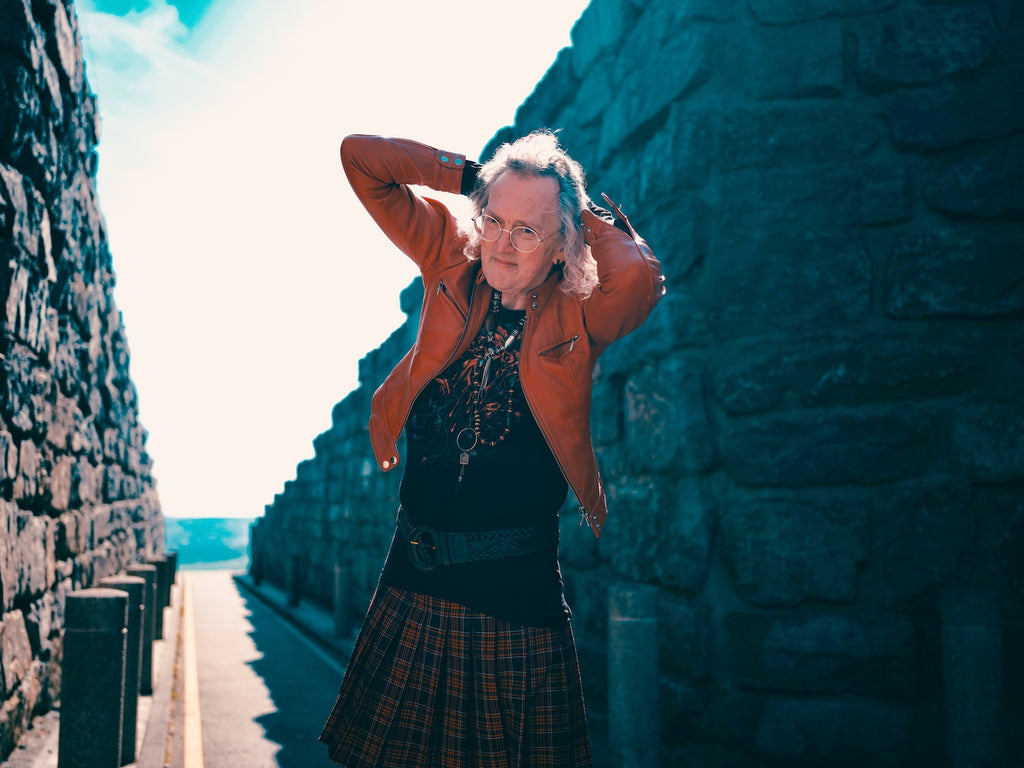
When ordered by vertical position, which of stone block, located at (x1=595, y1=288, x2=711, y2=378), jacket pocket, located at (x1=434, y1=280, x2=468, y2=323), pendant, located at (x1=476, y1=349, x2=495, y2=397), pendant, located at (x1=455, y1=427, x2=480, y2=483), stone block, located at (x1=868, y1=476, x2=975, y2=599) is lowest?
stone block, located at (x1=868, y1=476, x2=975, y2=599)

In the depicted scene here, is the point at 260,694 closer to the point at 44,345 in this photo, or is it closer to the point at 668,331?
the point at 44,345

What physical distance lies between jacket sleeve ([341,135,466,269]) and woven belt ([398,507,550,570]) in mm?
662

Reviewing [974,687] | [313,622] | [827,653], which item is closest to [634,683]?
[827,653]

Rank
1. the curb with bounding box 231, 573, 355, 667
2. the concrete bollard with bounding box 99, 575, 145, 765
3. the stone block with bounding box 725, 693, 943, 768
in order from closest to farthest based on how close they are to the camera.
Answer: the stone block with bounding box 725, 693, 943, 768 < the concrete bollard with bounding box 99, 575, 145, 765 < the curb with bounding box 231, 573, 355, 667

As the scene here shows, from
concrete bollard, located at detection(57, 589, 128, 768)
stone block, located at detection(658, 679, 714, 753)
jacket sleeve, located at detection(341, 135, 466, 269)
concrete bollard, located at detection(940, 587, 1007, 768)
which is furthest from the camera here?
stone block, located at detection(658, 679, 714, 753)

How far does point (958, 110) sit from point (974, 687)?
2.26 meters

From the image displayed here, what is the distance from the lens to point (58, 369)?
438cm

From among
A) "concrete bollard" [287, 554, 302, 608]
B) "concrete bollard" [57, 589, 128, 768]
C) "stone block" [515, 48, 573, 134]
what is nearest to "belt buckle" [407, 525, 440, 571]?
"concrete bollard" [57, 589, 128, 768]

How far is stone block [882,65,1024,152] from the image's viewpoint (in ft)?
10.5

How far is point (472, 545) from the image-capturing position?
1674 millimetres

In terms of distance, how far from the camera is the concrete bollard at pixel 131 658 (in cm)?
375

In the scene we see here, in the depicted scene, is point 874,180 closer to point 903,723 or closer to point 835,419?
point 835,419

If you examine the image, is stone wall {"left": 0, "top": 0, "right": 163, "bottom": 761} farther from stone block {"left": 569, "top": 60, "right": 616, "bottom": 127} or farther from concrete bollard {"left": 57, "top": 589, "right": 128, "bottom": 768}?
stone block {"left": 569, "top": 60, "right": 616, "bottom": 127}

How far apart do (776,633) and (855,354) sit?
1.18 metres
